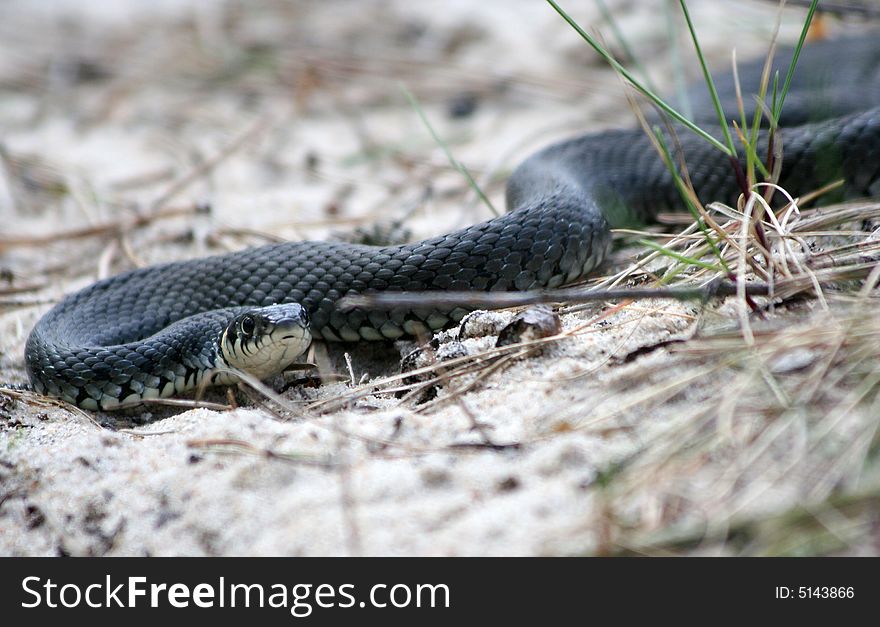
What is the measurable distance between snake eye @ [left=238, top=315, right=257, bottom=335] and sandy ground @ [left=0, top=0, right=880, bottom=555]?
1.00ft

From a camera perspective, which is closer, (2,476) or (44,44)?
(2,476)

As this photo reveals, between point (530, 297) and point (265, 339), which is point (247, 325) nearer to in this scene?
point (265, 339)

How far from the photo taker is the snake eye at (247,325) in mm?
3357

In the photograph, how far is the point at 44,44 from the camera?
8.57 m

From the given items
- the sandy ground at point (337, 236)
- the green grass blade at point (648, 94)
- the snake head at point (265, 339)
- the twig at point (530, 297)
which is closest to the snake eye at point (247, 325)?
the snake head at point (265, 339)

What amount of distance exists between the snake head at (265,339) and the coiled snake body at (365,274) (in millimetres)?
12

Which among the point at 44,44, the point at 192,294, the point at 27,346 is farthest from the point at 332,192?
the point at 44,44

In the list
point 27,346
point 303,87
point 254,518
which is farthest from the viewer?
point 303,87
